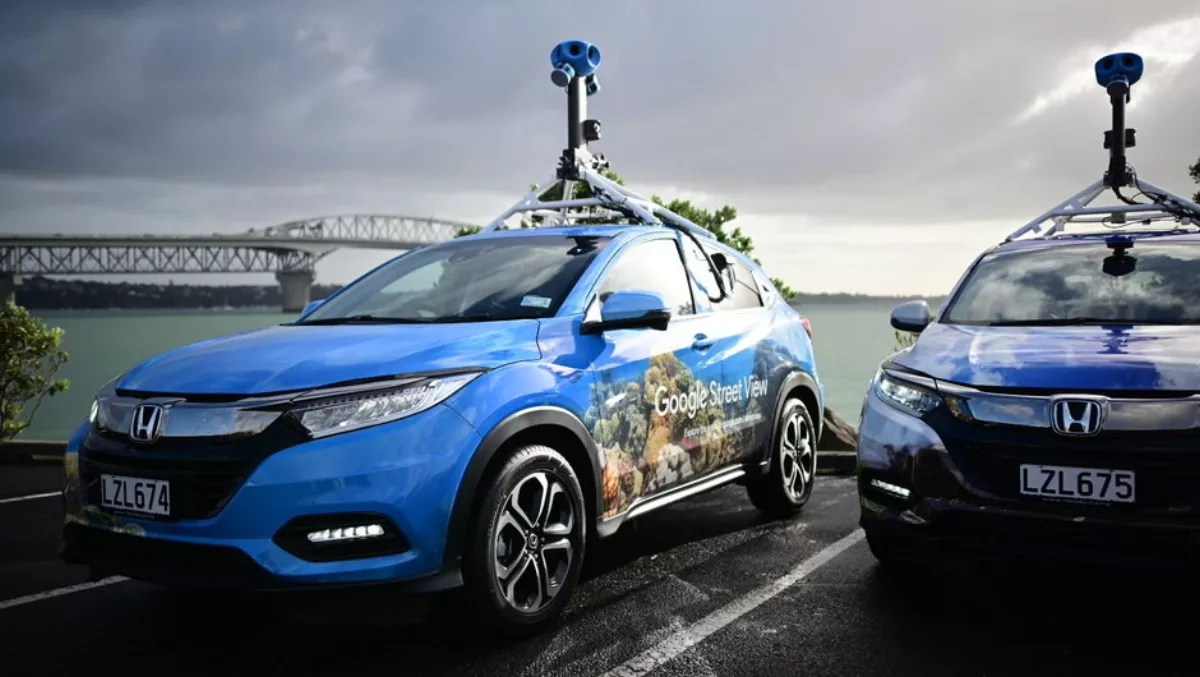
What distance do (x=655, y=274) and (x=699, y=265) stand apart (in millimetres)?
552

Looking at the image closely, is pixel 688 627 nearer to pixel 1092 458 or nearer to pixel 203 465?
pixel 1092 458

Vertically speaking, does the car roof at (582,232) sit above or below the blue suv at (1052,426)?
above

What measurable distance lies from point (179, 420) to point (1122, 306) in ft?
13.4

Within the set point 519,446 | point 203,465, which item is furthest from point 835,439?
point 203,465

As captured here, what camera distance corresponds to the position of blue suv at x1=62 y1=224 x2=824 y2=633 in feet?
10.5

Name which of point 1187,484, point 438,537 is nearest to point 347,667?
point 438,537

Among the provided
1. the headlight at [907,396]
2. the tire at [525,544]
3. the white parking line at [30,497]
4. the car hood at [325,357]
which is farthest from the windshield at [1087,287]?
the white parking line at [30,497]

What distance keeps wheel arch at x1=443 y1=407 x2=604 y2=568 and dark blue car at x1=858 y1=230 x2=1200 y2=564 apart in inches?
45.7

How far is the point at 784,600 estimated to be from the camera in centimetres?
429

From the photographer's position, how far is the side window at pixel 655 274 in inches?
182

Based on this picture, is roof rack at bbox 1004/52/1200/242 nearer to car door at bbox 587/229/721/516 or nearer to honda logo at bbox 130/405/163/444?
car door at bbox 587/229/721/516

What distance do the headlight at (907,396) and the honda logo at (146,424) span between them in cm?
284

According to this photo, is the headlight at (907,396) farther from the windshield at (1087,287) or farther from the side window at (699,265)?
the side window at (699,265)

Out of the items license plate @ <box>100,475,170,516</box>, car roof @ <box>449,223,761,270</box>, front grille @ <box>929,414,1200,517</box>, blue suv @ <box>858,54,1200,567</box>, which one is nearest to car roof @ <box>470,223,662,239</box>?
car roof @ <box>449,223,761,270</box>
